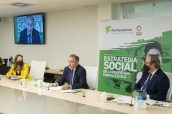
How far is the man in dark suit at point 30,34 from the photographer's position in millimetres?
6781

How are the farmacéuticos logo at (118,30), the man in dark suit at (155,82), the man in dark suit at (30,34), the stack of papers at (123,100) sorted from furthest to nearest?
1. the man in dark suit at (30,34)
2. the farmacéuticos logo at (118,30)
3. the man in dark suit at (155,82)
4. the stack of papers at (123,100)

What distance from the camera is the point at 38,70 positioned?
5270mm

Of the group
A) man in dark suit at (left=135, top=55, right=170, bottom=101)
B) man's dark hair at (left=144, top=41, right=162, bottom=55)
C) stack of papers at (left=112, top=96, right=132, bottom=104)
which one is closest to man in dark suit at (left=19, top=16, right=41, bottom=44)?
man's dark hair at (left=144, top=41, right=162, bottom=55)

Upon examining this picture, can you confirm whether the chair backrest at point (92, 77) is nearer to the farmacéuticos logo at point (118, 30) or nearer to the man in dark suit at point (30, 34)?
the farmacéuticos logo at point (118, 30)

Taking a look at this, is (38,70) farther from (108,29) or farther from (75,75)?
(108,29)

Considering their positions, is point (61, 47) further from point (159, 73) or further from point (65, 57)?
point (159, 73)

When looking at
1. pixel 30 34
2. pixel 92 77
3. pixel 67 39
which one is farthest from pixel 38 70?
pixel 30 34

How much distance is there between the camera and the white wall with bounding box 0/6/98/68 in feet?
19.0

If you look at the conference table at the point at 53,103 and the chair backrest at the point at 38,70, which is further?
the chair backrest at the point at 38,70

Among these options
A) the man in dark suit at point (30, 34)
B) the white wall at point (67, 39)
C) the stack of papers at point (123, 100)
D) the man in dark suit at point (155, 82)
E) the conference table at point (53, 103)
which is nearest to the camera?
the conference table at point (53, 103)

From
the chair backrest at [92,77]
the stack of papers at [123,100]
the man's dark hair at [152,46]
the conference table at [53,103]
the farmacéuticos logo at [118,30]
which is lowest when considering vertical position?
the conference table at [53,103]

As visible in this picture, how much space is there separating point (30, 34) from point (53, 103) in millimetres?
3502

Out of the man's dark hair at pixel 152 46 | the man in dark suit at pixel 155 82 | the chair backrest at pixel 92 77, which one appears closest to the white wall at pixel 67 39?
the man's dark hair at pixel 152 46

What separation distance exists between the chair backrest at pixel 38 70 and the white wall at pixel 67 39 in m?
1.10
